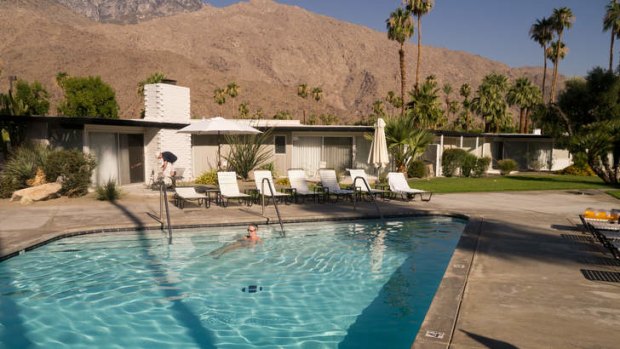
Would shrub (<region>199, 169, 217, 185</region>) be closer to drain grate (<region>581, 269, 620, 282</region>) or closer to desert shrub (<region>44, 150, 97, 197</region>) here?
desert shrub (<region>44, 150, 97, 197</region>)

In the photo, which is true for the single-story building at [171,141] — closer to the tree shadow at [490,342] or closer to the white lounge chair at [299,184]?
the white lounge chair at [299,184]

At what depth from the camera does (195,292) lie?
7.48 metres

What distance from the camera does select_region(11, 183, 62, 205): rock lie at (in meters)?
13.7

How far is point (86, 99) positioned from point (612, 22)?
205ft

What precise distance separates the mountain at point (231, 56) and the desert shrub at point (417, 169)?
73.2m

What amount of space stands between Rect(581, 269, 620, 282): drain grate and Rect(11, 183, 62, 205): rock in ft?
45.4

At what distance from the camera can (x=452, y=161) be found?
2664 centimetres

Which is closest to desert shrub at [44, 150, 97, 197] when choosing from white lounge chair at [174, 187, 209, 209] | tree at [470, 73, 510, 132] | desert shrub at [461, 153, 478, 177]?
white lounge chair at [174, 187, 209, 209]

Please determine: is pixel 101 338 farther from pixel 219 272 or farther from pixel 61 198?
pixel 61 198

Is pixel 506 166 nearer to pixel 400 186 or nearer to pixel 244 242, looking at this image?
pixel 400 186

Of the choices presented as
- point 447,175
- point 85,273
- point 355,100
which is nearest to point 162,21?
point 355,100

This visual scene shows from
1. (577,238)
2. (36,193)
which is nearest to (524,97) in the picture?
(577,238)

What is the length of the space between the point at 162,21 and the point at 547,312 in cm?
18013

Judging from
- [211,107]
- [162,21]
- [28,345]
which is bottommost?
[28,345]
